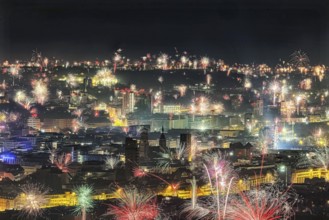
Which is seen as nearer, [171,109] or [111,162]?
[111,162]

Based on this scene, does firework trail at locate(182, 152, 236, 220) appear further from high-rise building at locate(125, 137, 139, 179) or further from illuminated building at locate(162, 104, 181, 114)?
illuminated building at locate(162, 104, 181, 114)

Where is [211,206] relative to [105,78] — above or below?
below

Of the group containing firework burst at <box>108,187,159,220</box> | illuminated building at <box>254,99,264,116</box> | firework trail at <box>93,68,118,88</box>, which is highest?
firework trail at <box>93,68,118,88</box>

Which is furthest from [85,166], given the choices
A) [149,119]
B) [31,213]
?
[149,119]

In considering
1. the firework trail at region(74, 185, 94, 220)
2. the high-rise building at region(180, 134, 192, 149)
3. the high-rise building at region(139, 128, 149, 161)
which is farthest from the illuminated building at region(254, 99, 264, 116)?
the firework trail at region(74, 185, 94, 220)

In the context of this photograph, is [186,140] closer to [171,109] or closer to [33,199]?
[33,199]

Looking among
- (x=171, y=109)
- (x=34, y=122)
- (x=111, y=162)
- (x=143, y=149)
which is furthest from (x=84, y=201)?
(x=171, y=109)
